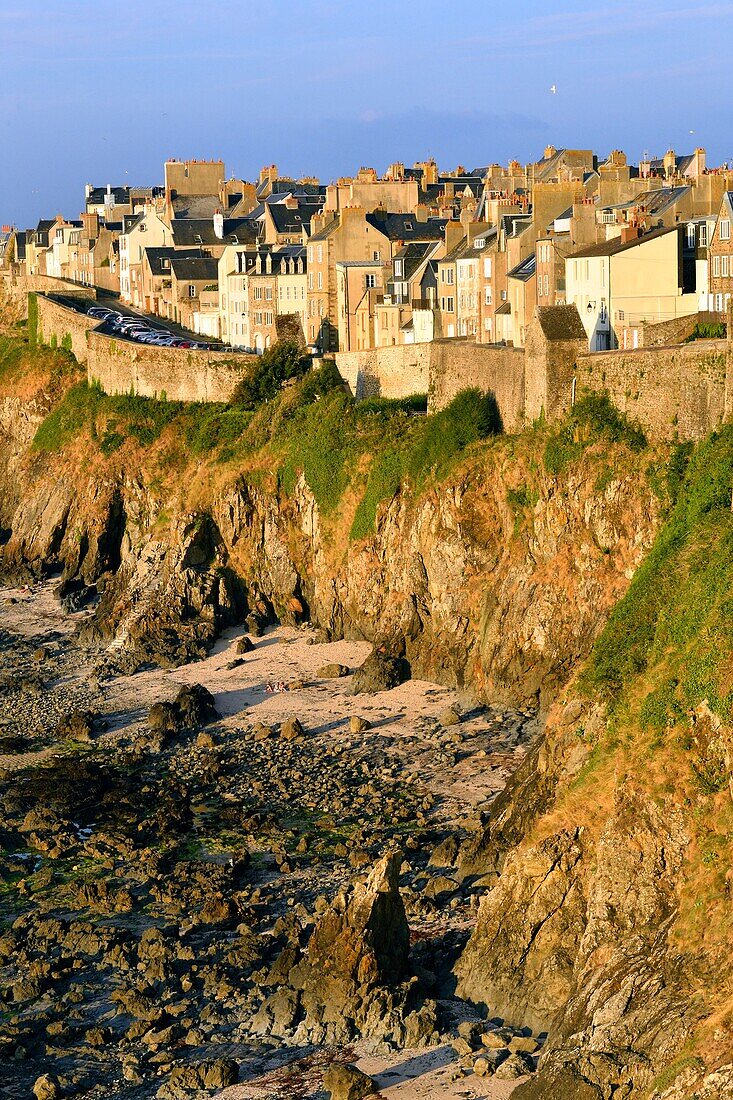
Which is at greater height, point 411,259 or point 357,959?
point 411,259

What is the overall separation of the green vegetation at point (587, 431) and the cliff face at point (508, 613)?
1.11 feet

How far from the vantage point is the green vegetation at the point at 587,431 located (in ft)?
150

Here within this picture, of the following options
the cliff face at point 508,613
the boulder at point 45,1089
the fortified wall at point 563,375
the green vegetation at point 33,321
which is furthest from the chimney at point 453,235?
the boulder at point 45,1089

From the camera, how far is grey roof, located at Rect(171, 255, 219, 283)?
8156cm

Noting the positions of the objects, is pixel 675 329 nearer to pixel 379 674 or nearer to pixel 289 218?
pixel 379 674

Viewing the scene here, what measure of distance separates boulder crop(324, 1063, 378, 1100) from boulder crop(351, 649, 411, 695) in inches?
823

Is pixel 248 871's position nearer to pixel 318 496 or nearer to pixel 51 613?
pixel 318 496

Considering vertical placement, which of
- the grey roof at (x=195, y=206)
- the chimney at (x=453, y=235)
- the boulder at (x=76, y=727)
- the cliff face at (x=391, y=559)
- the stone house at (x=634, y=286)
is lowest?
the boulder at (x=76, y=727)

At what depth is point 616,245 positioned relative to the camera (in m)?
52.1

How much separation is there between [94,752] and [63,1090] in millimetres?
17643

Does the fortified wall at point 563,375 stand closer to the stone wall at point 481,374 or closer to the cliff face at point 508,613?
the stone wall at point 481,374

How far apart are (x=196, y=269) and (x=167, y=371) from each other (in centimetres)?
1556

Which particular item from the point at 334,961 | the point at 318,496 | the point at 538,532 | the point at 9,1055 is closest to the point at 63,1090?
the point at 9,1055

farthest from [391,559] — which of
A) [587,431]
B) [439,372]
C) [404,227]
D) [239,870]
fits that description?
[404,227]
